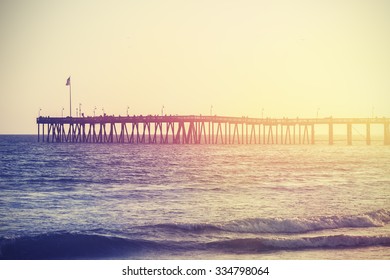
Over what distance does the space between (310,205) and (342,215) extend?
280cm

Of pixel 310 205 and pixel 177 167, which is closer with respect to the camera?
pixel 310 205

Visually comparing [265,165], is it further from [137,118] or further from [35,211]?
[137,118]

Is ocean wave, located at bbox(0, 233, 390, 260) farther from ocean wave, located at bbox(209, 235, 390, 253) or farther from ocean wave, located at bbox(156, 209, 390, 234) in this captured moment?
ocean wave, located at bbox(156, 209, 390, 234)

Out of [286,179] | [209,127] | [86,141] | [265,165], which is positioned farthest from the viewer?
[86,141]

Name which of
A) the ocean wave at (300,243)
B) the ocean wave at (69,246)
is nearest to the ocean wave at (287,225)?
the ocean wave at (300,243)

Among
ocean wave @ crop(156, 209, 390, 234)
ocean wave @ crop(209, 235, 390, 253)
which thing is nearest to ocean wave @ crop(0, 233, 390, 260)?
ocean wave @ crop(209, 235, 390, 253)

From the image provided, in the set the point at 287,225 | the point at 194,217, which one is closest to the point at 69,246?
the point at 194,217

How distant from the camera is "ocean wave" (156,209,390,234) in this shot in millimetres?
18469

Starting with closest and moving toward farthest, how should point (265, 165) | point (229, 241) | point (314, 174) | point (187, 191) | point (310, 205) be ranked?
point (229, 241)
point (310, 205)
point (187, 191)
point (314, 174)
point (265, 165)

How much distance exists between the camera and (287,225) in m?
19.0

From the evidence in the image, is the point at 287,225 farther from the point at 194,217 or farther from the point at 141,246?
the point at 141,246

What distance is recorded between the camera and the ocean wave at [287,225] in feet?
60.6

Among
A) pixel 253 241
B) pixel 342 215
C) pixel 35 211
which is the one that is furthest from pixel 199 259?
pixel 35 211
